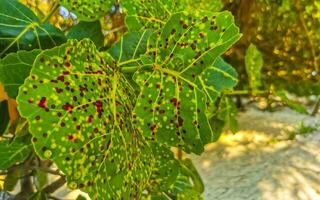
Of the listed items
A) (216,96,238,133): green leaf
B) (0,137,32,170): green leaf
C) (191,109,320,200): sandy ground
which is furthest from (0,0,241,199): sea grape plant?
(191,109,320,200): sandy ground

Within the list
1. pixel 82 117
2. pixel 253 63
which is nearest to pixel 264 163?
pixel 253 63

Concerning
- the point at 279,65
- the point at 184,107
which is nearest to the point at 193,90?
the point at 184,107

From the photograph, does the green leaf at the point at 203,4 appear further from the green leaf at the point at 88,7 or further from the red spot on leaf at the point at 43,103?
the red spot on leaf at the point at 43,103

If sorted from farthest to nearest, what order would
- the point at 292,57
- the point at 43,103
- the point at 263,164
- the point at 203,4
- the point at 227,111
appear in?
the point at 292,57 → the point at 263,164 → the point at 227,111 → the point at 203,4 → the point at 43,103

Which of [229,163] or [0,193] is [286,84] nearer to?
[229,163]

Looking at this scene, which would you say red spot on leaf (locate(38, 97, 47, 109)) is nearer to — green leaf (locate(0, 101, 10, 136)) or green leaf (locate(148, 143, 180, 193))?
green leaf (locate(148, 143, 180, 193))

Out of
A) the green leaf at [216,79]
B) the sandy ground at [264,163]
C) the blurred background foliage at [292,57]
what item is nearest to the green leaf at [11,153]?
the green leaf at [216,79]

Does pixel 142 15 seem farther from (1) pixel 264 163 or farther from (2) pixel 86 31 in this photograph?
(1) pixel 264 163
